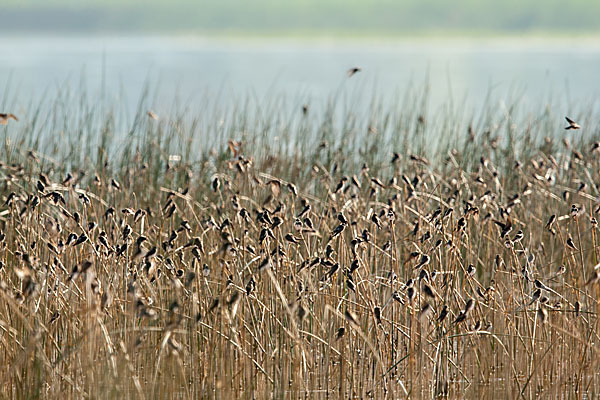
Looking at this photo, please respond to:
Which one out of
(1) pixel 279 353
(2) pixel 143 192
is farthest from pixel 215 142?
(1) pixel 279 353

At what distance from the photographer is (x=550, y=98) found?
7.91m

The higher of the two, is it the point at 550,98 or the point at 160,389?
the point at 550,98

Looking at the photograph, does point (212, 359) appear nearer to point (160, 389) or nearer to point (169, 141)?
point (160, 389)

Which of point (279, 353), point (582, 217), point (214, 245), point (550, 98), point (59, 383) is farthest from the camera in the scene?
point (550, 98)

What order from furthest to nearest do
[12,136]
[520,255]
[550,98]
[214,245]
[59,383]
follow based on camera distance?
[550,98]
[12,136]
[520,255]
[214,245]
[59,383]

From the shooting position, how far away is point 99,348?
371 centimetres

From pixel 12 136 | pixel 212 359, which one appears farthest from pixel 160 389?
pixel 12 136

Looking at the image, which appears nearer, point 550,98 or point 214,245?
point 214,245

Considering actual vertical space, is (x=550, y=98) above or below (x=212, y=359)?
above

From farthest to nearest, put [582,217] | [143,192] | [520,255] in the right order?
→ [143,192] < [582,217] < [520,255]

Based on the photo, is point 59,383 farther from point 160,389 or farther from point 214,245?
point 214,245

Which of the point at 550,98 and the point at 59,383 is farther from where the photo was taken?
the point at 550,98

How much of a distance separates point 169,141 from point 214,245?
258 cm

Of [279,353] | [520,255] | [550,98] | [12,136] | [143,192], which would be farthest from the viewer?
[550,98]
